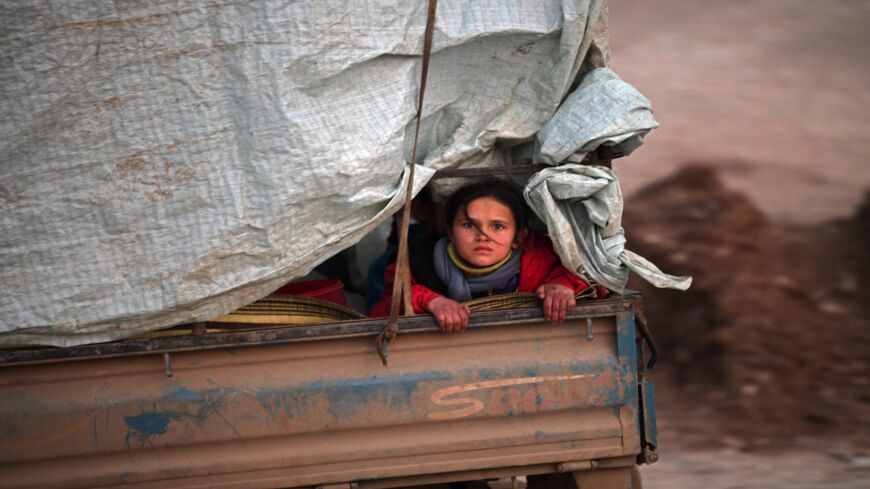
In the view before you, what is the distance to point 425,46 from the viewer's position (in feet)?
9.27

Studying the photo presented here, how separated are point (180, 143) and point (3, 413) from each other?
2.87 feet

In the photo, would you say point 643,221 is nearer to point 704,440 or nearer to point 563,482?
point 704,440

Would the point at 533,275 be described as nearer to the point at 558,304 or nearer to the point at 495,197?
the point at 495,197

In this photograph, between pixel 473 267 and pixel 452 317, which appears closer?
pixel 452 317

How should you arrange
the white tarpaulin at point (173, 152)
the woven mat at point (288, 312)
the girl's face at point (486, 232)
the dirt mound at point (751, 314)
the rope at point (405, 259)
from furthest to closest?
the dirt mound at point (751, 314) → the girl's face at point (486, 232) → the woven mat at point (288, 312) → the rope at point (405, 259) → the white tarpaulin at point (173, 152)

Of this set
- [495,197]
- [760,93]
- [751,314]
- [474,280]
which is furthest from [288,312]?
[760,93]

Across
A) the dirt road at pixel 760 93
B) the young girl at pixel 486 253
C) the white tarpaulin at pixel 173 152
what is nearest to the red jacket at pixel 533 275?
the young girl at pixel 486 253

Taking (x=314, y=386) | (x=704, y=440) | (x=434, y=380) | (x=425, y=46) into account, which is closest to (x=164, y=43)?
(x=425, y=46)

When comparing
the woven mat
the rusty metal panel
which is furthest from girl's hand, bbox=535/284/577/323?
the woven mat

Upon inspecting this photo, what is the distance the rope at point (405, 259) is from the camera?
2.71 meters

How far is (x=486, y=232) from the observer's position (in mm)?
3191

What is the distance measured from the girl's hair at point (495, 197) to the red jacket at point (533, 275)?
0.08 meters

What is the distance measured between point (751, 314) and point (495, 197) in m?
3.97

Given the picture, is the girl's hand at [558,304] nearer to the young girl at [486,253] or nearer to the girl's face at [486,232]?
the young girl at [486,253]
